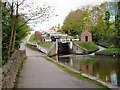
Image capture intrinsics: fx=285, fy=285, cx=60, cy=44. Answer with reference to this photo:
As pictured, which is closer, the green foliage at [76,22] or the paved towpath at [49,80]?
the paved towpath at [49,80]

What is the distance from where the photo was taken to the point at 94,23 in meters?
63.2

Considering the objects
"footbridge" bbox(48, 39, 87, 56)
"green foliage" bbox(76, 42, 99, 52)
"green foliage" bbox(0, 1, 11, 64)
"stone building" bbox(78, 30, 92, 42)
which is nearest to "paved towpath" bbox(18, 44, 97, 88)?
"green foliage" bbox(0, 1, 11, 64)

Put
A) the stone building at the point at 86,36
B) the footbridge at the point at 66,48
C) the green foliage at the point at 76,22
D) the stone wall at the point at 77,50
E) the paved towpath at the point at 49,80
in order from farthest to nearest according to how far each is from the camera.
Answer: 1. the green foliage at the point at 76,22
2. the stone building at the point at 86,36
3. the stone wall at the point at 77,50
4. the footbridge at the point at 66,48
5. the paved towpath at the point at 49,80

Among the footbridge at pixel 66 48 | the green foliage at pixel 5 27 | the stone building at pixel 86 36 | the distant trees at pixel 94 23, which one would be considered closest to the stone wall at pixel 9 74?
the green foliage at pixel 5 27

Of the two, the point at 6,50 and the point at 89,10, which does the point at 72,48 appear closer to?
the point at 89,10

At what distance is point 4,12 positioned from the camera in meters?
15.8

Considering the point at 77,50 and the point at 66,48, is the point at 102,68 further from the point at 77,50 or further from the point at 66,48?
the point at 66,48

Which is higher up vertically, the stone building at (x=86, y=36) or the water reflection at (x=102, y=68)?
the stone building at (x=86, y=36)

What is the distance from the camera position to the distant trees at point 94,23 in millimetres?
57375

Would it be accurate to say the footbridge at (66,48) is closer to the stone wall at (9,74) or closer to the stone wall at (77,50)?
the stone wall at (77,50)

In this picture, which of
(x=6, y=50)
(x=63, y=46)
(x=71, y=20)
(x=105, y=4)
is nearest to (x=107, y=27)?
(x=105, y=4)

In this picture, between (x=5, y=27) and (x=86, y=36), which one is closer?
(x=5, y=27)

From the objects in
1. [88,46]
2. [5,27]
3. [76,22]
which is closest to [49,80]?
[5,27]

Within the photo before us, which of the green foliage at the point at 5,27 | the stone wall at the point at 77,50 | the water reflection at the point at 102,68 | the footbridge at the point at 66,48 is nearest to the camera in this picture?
the green foliage at the point at 5,27
